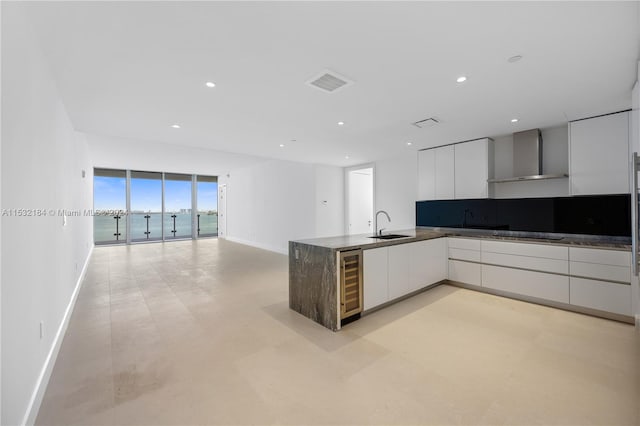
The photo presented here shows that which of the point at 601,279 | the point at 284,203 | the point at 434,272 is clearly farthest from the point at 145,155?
the point at 601,279

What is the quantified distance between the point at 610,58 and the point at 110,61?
413 centimetres

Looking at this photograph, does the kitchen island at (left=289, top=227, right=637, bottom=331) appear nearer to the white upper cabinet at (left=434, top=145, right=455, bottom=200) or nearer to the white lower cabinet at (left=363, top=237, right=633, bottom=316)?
the white lower cabinet at (left=363, top=237, right=633, bottom=316)

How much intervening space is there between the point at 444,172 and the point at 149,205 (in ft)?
33.8

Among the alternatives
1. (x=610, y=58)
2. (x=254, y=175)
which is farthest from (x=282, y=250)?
(x=610, y=58)

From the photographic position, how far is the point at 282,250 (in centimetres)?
788

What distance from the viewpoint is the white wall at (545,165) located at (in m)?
3.99

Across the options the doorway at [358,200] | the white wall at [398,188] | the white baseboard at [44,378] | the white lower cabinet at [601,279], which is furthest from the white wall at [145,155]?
the white lower cabinet at [601,279]

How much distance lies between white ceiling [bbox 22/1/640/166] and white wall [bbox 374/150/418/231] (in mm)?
2106

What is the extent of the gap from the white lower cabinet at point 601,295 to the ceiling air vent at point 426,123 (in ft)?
8.65

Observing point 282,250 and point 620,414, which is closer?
point 620,414

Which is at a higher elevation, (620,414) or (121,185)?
(121,185)

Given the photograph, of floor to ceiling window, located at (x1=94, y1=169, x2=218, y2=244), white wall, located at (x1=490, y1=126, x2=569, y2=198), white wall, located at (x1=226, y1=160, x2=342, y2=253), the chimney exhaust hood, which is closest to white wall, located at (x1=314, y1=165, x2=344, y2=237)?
white wall, located at (x1=226, y1=160, x2=342, y2=253)

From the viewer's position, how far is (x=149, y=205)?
1025cm

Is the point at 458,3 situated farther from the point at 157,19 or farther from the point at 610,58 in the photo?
the point at 157,19
